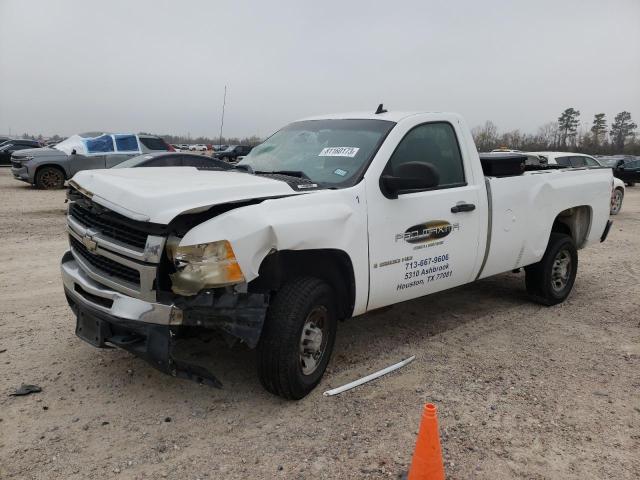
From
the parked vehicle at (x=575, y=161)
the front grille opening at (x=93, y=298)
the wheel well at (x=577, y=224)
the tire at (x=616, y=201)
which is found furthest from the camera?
the tire at (x=616, y=201)

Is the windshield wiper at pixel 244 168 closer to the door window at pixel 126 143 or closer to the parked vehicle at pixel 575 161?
the parked vehicle at pixel 575 161

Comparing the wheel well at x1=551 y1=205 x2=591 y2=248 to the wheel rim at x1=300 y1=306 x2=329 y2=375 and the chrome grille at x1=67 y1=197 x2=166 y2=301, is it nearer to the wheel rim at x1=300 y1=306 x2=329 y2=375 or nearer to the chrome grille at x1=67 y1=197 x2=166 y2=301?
the wheel rim at x1=300 y1=306 x2=329 y2=375

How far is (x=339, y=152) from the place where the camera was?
417 cm

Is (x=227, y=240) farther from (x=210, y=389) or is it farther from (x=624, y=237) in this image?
(x=624, y=237)

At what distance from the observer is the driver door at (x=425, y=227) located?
3.87 metres

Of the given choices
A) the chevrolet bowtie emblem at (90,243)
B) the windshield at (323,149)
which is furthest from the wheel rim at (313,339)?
the chevrolet bowtie emblem at (90,243)

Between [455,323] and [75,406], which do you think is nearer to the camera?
[75,406]

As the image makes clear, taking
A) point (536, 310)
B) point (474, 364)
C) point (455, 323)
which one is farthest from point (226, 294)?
point (536, 310)

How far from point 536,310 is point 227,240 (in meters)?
4.18

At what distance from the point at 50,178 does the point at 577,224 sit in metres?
14.5

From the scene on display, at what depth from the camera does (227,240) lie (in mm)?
2977

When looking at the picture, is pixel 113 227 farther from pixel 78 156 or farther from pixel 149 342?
pixel 78 156

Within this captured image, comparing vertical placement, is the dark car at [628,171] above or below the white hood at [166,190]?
below

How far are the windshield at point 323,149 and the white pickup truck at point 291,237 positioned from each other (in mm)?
17
